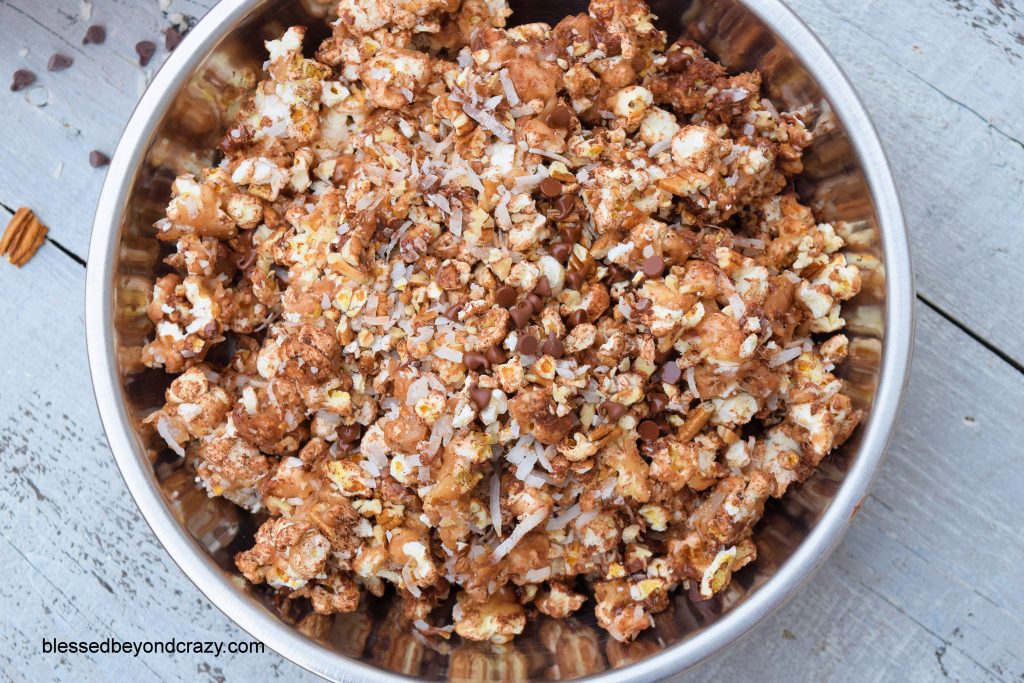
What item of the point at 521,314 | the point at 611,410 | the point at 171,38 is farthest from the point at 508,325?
the point at 171,38

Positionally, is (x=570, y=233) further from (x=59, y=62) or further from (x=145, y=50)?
(x=59, y=62)

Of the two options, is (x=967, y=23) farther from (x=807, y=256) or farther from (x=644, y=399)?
(x=644, y=399)

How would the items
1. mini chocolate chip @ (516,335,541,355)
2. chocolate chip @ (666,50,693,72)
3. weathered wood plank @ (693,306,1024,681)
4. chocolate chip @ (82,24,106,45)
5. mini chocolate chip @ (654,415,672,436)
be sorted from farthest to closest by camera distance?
1. chocolate chip @ (82,24,106,45)
2. weathered wood plank @ (693,306,1024,681)
3. chocolate chip @ (666,50,693,72)
4. mini chocolate chip @ (654,415,672,436)
5. mini chocolate chip @ (516,335,541,355)

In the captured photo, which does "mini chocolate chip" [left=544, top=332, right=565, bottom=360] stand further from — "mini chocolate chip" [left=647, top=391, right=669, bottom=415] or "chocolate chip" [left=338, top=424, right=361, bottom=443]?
"chocolate chip" [left=338, top=424, right=361, bottom=443]

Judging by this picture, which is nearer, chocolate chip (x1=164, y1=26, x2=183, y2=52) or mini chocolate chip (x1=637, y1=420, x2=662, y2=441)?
mini chocolate chip (x1=637, y1=420, x2=662, y2=441)

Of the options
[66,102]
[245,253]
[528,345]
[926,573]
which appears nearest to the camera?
[528,345]

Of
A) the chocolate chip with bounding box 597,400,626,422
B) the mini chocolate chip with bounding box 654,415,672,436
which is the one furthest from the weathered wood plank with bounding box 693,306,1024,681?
the chocolate chip with bounding box 597,400,626,422
